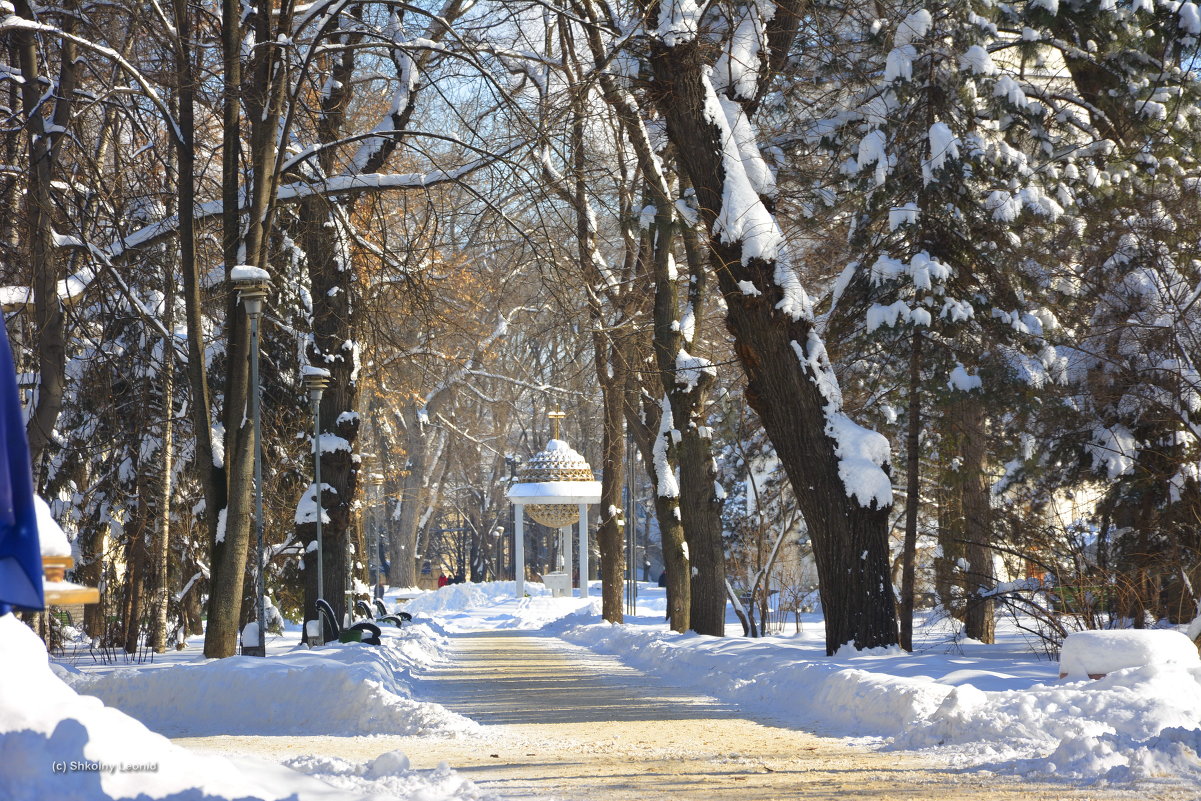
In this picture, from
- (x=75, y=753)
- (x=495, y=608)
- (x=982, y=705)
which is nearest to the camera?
(x=75, y=753)

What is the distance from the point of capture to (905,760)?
7.00 m

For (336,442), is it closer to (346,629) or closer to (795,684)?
(346,629)

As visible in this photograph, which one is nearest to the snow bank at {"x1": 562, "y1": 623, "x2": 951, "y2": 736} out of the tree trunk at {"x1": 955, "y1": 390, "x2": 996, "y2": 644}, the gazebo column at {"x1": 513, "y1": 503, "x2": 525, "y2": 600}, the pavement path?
the pavement path

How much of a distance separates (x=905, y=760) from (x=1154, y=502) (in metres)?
9.48

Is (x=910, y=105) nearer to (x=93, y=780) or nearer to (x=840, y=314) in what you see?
(x=840, y=314)

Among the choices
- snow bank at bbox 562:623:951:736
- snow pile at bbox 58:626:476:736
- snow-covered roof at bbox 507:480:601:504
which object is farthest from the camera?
snow-covered roof at bbox 507:480:601:504

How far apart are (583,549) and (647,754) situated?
32.6 metres

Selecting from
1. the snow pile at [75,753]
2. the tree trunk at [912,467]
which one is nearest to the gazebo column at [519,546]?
the tree trunk at [912,467]

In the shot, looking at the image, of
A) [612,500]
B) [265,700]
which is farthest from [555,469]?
[265,700]

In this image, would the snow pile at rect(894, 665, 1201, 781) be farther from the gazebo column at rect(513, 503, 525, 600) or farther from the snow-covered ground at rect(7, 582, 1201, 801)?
the gazebo column at rect(513, 503, 525, 600)

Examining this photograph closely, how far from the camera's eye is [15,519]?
3.55 m

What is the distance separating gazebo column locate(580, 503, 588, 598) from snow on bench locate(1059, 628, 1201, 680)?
1176 inches

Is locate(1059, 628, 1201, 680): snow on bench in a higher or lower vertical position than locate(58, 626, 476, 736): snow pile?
higher

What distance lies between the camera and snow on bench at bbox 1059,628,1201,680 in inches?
322
